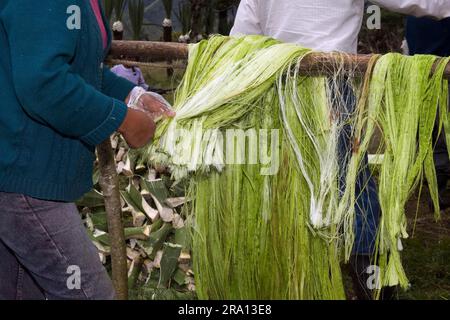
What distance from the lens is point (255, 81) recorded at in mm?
2691

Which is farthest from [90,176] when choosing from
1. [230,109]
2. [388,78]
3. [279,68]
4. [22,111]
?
[388,78]

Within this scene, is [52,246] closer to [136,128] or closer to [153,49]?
[136,128]

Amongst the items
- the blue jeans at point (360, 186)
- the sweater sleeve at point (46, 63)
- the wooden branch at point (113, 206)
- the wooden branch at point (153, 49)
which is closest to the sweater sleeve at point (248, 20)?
the wooden branch at point (153, 49)

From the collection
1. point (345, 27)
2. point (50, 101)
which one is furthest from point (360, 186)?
point (50, 101)

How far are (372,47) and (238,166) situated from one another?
18.4ft

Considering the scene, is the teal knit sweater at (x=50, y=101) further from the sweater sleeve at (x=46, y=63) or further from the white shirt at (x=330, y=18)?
the white shirt at (x=330, y=18)

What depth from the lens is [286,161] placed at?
9.00 feet

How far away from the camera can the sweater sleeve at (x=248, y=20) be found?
339cm

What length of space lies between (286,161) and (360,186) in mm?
317

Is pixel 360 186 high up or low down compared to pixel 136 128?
down

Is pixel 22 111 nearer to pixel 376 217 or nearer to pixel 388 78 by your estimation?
pixel 388 78

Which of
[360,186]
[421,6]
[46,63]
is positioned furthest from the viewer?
[421,6]

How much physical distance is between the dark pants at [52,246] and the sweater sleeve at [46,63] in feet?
0.80

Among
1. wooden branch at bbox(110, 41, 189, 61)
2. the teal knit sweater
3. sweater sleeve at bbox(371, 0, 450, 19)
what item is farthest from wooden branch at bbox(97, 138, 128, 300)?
sweater sleeve at bbox(371, 0, 450, 19)
